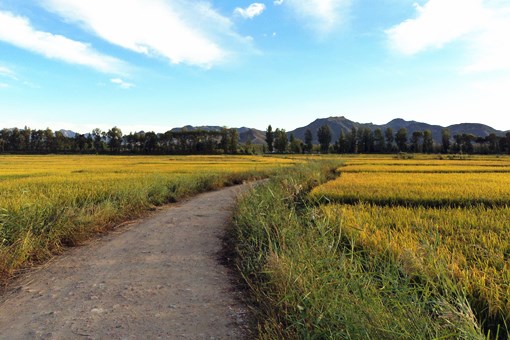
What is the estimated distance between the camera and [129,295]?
4324 millimetres

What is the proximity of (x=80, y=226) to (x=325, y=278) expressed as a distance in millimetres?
6193

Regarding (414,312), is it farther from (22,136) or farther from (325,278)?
(22,136)

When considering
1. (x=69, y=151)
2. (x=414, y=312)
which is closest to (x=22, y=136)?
(x=69, y=151)

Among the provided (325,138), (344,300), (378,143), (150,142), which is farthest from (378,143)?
(344,300)

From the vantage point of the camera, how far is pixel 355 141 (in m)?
104

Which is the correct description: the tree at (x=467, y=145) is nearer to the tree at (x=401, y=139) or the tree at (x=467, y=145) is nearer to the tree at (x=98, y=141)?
the tree at (x=401, y=139)

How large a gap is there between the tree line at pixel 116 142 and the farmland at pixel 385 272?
91.4 m

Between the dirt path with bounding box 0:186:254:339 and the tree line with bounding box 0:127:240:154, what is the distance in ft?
299

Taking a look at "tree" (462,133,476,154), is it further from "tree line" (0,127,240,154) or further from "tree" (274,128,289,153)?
"tree line" (0,127,240,154)

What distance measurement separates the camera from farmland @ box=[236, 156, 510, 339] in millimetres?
2412

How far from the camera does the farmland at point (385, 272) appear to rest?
2.41 m

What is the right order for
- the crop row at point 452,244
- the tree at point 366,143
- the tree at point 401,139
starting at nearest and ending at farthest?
the crop row at point 452,244
the tree at point 401,139
the tree at point 366,143

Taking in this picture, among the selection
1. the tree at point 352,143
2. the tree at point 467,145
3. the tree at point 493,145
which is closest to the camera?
the tree at point 467,145

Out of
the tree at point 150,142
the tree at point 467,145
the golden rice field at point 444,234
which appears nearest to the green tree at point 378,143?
the tree at point 467,145
